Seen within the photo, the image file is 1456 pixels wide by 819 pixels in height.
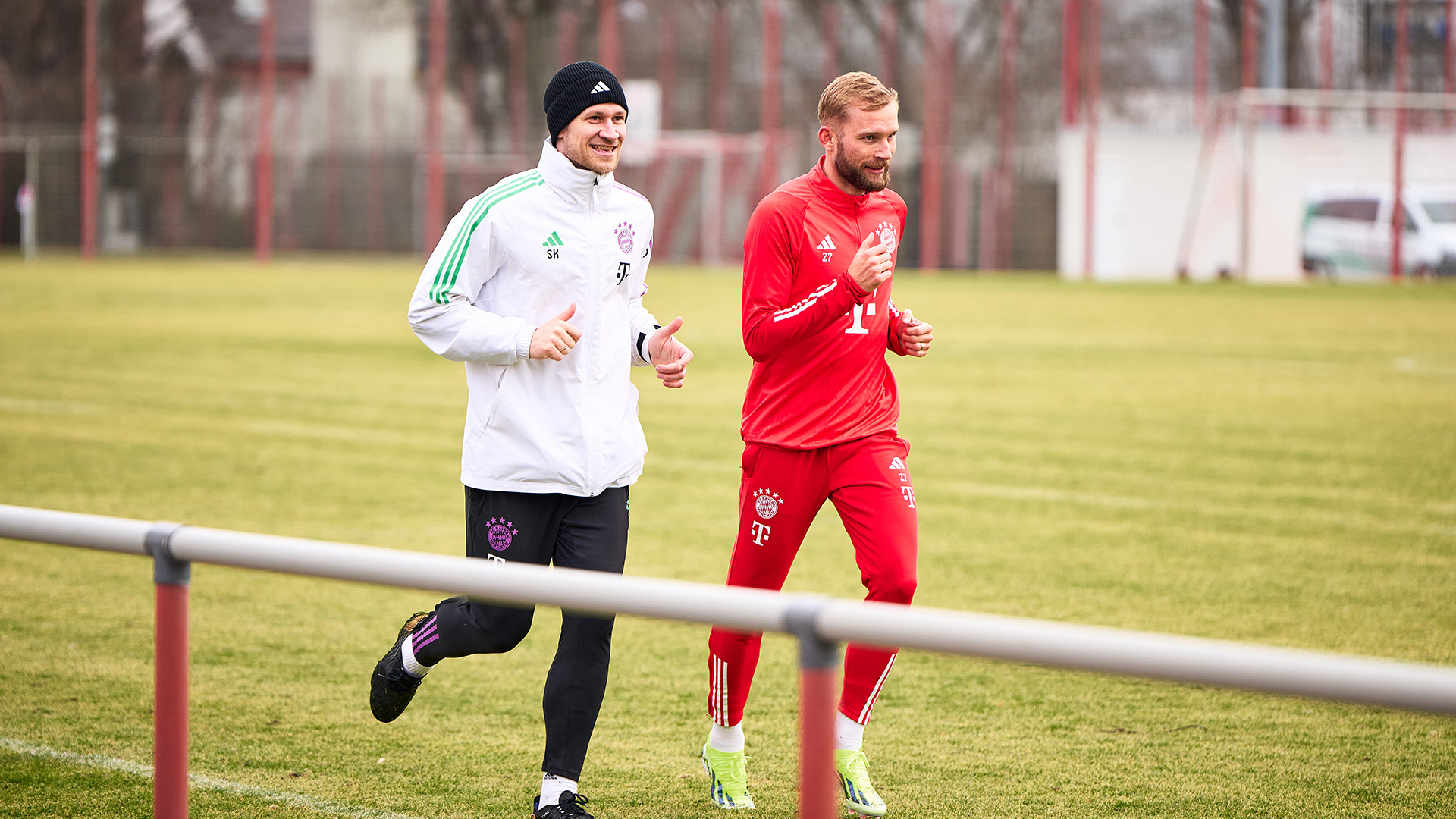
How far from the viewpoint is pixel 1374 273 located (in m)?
31.9

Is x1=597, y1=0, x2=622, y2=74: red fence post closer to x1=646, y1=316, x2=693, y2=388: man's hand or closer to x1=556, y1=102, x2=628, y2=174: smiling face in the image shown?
x1=646, y1=316, x2=693, y2=388: man's hand

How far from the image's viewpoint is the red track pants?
471 centimetres

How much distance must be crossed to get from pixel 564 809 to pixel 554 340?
125 centimetres

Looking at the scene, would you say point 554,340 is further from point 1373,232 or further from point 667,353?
point 1373,232

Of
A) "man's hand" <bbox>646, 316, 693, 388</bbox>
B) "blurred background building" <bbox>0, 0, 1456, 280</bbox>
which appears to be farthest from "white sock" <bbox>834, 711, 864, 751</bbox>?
"blurred background building" <bbox>0, 0, 1456, 280</bbox>

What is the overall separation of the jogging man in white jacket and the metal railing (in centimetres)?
140

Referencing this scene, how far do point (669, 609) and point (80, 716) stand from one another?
3640 mm

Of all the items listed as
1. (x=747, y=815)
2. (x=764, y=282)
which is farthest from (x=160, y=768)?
(x=764, y=282)

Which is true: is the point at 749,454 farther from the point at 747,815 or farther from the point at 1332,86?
the point at 1332,86

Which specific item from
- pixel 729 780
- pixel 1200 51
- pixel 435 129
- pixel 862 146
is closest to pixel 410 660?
pixel 729 780

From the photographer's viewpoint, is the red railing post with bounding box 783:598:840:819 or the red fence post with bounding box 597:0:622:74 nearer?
the red railing post with bounding box 783:598:840:819

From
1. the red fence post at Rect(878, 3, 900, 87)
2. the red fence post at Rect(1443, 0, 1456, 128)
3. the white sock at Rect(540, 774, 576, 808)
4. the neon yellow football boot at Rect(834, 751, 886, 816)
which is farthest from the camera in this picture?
the red fence post at Rect(878, 3, 900, 87)

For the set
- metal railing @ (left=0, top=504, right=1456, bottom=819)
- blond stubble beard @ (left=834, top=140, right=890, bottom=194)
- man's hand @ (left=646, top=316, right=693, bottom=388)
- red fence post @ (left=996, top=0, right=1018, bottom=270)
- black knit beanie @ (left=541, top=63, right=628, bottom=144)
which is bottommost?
metal railing @ (left=0, top=504, right=1456, bottom=819)

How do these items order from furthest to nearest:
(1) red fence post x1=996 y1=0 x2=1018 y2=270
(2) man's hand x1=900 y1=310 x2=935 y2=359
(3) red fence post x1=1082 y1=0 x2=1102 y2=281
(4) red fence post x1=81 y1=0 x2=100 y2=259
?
(4) red fence post x1=81 y1=0 x2=100 y2=259 < (1) red fence post x1=996 y1=0 x2=1018 y2=270 < (3) red fence post x1=1082 y1=0 x2=1102 y2=281 < (2) man's hand x1=900 y1=310 x2=935 y2=359
